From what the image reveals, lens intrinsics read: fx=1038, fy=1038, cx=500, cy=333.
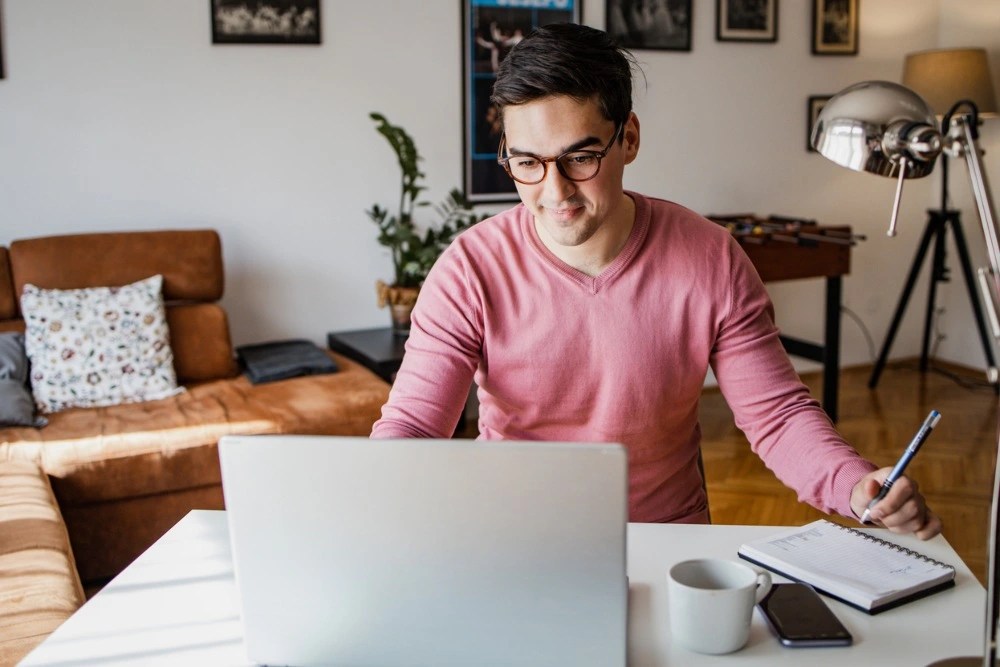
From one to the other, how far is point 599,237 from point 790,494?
2.24 metres

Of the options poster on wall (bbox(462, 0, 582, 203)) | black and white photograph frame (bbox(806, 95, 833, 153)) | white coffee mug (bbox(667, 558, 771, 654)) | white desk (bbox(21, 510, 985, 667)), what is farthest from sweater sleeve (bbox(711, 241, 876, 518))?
black and white photograph frame (bbox(806, 95, 833, 153))

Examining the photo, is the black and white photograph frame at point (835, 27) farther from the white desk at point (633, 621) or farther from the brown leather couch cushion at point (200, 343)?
the white desk at point (633, 621)

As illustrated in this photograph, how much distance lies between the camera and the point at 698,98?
183 inches

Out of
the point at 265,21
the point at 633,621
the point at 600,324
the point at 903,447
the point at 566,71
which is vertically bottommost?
the point at 903,447

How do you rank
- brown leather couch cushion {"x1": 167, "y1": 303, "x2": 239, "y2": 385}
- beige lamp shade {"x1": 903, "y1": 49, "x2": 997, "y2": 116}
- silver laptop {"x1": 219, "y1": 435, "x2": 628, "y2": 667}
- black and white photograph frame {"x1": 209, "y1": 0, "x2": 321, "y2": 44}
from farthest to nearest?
beige lamp shade {"x1": 903, "y1": 49, "x2": 997, "y2": 116}, black and white photograph frame {"x1": 209, "y1": 0, "x2": 321, "y2": 44}, brown leather couch cushion {"x1": 167, "y1": 303, "x2": 239, "y2": 385}, silver laptop {"x1": 219, "y1": 435, "x2": 628, "y2": 667}

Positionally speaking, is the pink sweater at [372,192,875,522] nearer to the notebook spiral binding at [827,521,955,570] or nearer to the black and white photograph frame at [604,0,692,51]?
the notebook spiral binding at [827,521,955,570]

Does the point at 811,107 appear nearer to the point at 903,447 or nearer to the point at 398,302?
the point at 903,447

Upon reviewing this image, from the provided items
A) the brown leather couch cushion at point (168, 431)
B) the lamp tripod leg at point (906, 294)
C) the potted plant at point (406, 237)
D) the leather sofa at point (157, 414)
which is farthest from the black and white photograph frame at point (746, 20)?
the brown leather couch cushion at point (168, 431)

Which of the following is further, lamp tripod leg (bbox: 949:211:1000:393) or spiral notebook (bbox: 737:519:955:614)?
lamp tripod leg (bbox: 949:211:1000:393)

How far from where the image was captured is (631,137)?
5.08 feet

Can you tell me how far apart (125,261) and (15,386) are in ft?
1.90

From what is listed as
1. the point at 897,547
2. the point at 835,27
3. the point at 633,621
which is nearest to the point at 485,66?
the point at 835,27

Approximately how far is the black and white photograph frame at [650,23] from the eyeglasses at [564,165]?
10.2 feet

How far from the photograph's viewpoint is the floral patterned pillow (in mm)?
3150
